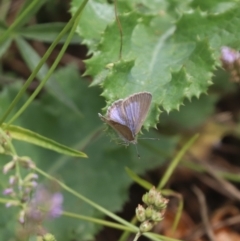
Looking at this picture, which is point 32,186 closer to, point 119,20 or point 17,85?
point 119,20

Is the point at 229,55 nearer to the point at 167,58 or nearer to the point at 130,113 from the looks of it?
the point at 167,58

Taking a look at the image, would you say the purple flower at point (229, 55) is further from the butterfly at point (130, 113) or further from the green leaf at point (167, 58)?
the butterfly at point (130, 113)

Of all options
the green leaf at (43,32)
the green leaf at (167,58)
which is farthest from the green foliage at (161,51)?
the green leaf at (43,32)

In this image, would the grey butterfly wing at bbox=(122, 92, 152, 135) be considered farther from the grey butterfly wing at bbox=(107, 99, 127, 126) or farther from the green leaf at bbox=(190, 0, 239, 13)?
the green leaf at bbox=(190, 0, 239, 13)

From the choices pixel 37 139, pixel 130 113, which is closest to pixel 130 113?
pixel 130 113

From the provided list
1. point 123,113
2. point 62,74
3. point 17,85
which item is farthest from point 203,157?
point 123,113

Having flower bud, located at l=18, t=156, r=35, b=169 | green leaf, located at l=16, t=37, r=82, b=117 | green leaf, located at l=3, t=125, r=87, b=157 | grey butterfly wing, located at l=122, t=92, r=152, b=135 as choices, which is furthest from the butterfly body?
green leaf, located at l=16, t=37, r=82, b=117
